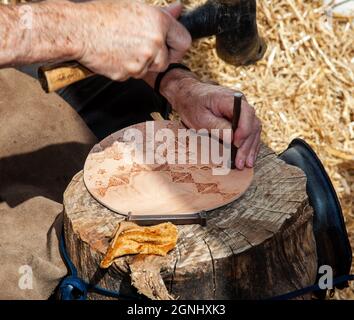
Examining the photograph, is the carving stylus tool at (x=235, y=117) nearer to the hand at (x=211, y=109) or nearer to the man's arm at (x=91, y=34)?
the hand at (x=211, y=109)

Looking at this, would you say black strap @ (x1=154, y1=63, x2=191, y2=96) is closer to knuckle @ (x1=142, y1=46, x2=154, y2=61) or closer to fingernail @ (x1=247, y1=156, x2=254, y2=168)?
knuckle @ (x1=142, y1=46, x2=154, y2=61)

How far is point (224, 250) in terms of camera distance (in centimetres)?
157

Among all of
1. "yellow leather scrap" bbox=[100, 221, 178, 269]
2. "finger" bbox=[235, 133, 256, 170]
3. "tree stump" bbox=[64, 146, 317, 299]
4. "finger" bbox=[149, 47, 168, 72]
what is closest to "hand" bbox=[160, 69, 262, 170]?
"finger" bbox=[235, 133, 256, 170]

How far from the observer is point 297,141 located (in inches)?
90.7

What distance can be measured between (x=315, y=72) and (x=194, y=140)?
1.68 metres

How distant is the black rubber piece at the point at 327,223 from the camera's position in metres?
2.07

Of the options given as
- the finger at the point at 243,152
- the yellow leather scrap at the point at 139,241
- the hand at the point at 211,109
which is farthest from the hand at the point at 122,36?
the yellow leather scrap at the point at 139,241

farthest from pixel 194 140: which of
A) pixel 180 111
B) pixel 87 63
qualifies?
pixel 87 63

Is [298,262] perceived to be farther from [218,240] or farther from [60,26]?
[60,26]

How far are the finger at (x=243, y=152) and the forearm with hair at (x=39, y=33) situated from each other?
60cm

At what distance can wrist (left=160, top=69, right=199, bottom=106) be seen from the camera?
2.22 meters

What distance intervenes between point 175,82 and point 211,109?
289 mm

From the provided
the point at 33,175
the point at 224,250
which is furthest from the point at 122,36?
the point at 33,175

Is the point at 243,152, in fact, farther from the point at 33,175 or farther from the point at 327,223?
the point at 33,175
